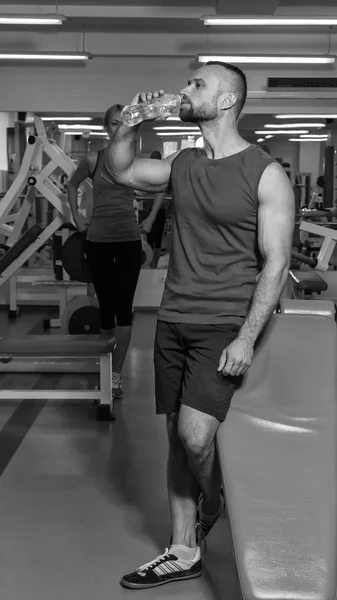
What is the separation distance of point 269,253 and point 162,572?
0.96 metres

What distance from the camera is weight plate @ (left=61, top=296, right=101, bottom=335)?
5227 mm

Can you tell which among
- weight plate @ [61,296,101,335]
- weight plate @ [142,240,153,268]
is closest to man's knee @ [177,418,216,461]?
weight plate @ [61,296,101,335]

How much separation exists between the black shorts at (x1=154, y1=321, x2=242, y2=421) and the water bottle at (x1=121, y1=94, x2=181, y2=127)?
0.57 metres

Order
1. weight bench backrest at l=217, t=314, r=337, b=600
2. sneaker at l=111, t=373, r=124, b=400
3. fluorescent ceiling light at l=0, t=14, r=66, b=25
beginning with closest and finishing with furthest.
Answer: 1. weight bench backrest at l=217, t=314, r=337, b=600
2. sneaker at l=111, t=373, r=124, b=400
3. fluorescent ceiling light at l=0, t=14, r=66, b=25

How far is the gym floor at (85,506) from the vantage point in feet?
7.40

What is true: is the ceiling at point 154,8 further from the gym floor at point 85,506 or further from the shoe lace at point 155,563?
the shoe lace at point 155,563

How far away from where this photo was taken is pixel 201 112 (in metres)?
2.13

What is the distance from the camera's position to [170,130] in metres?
9.97

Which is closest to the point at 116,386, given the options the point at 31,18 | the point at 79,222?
the point at 79,222

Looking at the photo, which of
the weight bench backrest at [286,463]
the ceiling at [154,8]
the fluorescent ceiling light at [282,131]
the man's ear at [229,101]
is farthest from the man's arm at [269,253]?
the fluorescent ceiling light at [282,131]

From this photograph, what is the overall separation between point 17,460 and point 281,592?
178 centimetres

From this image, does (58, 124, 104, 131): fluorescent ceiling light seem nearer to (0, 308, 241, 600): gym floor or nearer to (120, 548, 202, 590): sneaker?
(0, 308, 241, 600): gym floor

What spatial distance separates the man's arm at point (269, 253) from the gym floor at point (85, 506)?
71 centimetres

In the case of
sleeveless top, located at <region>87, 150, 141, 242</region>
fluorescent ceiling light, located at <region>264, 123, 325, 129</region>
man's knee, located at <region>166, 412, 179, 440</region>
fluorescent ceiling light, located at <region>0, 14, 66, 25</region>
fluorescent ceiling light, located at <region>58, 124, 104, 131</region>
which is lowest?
man's knee, located at <region>166, 412, 179, 440</region>
